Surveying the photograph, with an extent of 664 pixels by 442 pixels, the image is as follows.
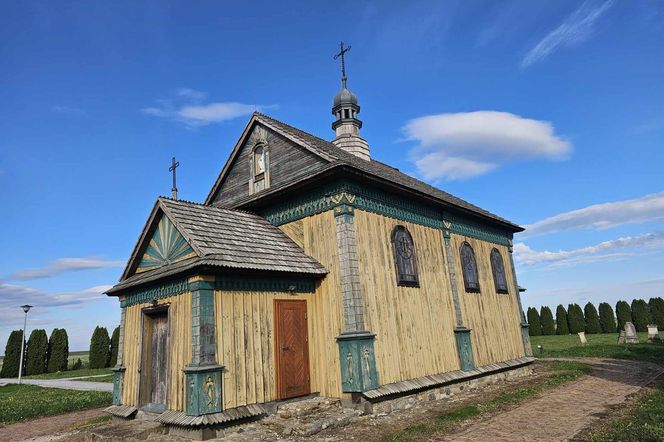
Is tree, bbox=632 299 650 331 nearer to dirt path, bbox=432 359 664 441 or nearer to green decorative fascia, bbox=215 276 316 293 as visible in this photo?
dirt path, bbox=432 359 664 441

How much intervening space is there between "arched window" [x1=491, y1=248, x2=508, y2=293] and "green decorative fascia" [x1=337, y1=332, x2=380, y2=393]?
27.6ft

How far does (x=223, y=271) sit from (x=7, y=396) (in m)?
15.1

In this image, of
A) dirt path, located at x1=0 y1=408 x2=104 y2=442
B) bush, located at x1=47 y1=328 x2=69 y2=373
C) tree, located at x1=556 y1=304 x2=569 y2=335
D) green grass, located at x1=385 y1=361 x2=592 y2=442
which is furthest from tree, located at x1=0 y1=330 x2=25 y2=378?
tree, located at x1=556 y1=304 x2=569 y2=335

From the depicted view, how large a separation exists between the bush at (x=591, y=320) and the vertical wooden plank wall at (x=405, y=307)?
105 ft

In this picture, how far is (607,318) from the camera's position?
3825 centimetres

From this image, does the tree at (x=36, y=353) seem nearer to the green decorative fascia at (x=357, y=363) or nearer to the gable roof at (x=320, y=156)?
the gable roof at (x=320, y=156)

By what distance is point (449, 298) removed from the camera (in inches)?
524

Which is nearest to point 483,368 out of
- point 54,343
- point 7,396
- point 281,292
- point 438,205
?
point 438,205

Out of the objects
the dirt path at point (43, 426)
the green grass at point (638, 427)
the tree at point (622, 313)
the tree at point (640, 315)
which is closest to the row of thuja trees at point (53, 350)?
the dirt path at point (43, 426)

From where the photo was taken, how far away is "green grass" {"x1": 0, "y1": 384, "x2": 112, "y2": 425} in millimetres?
12727

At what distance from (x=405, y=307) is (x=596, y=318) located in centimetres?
3492

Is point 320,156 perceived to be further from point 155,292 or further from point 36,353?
point 36,353

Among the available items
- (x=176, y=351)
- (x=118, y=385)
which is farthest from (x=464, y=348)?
(x=118, y=385)

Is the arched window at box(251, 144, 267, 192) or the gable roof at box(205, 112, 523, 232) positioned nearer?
the gable roof at box(205, 112, 523, 232)
